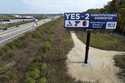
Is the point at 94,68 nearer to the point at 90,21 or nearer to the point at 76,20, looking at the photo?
the point at 90,21

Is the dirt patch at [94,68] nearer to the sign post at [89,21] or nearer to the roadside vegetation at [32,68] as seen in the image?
the roadside vegetation at [32,68]

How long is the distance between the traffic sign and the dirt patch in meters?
4.13

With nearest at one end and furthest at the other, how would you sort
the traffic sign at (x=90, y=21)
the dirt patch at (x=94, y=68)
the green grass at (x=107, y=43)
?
the dirt patch at (x=94, y=68)
the traffic sign at (x=90, y=21)
the green grass at (x=107, y=43)

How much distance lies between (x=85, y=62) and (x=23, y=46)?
32.6 ft

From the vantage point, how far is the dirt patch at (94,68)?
1851 centimetres

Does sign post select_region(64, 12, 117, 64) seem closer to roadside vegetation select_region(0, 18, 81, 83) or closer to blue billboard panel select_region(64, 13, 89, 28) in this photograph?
blue billboard panel select_region(64, 13, 89, 28)

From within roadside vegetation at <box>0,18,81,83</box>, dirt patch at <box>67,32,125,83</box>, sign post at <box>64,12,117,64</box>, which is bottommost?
dirt patch at <box>67,32,125,83</box>

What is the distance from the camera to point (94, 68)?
21578mm

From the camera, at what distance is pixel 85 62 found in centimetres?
2317

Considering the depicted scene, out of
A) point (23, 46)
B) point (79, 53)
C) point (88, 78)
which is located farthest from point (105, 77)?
point (23, 46)

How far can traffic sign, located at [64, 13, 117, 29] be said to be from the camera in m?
21.1

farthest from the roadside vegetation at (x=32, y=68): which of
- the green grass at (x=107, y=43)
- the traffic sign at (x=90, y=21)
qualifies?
the green grass at (x=107, y=43)

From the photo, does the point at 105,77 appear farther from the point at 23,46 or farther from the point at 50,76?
the point at 23,46

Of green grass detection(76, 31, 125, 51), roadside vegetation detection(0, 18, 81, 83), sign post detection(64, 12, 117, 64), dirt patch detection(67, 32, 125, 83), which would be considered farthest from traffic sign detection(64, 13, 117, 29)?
roadside vegetation detection(0, 18, 81, 83)
